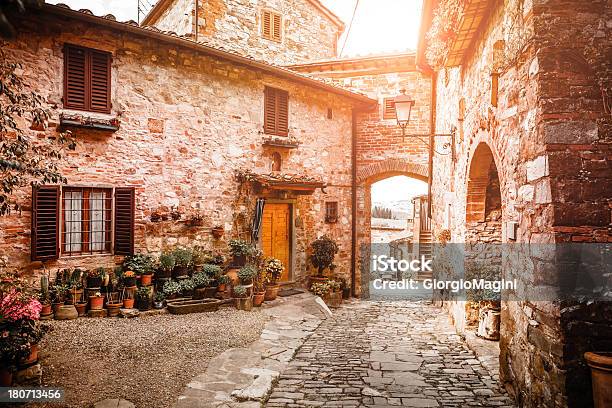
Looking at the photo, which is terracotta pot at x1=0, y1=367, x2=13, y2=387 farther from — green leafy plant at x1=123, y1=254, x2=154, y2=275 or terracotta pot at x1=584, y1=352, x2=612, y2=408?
terracotta pot at x1=584, y1=352, x2=612, y2=408

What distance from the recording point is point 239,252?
9.02 m

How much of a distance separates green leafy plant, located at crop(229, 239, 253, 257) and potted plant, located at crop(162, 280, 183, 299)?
4.98 ft

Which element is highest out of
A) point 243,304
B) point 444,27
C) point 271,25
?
point 271,25

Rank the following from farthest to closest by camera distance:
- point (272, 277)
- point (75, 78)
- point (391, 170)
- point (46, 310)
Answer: point (391, 170) → point (272, 277) → point (75, 78) → point (46, 310)

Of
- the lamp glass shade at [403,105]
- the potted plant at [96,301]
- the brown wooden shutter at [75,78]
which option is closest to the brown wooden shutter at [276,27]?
the lamp glass shade at [403,105]

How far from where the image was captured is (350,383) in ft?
16.4

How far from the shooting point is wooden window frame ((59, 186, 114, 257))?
7290 mm

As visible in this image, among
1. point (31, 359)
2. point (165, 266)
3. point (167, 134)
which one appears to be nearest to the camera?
point (31, 359)

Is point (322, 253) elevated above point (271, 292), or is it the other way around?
point (322, 253)

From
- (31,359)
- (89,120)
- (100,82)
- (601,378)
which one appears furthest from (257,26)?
(601,378)

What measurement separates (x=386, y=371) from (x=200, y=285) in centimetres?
435

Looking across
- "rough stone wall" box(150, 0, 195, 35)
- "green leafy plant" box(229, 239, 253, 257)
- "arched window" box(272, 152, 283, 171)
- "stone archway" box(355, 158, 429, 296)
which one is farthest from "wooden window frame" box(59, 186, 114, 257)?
"rough stone wall" box(150, 0, 195, 35)

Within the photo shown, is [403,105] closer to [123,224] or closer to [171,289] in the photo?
[171,289]

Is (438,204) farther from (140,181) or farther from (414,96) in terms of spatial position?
Answer: (140,181)
